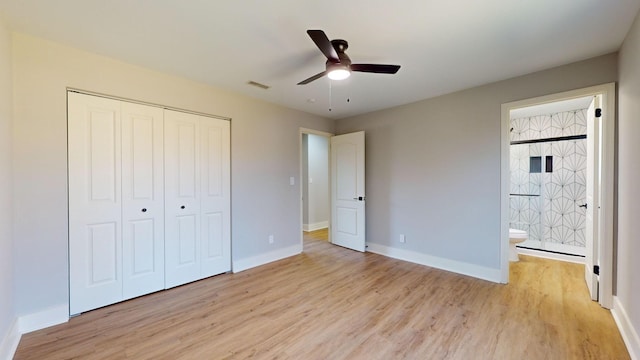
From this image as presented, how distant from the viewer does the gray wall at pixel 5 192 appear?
6.07ft

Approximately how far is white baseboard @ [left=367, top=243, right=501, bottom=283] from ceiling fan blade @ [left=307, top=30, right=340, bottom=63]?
312cm

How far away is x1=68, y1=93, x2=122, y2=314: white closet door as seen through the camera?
2.42 metres

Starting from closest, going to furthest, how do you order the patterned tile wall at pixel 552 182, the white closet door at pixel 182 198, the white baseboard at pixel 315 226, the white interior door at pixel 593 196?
1. the white interior door at pixel 593 196
2. the white closet door at pixel 182 198
3. the patterned tile wall at pixel 552 182
4. the white baseboard at pixel 315 226

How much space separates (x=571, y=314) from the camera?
2.44 m

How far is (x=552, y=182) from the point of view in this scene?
452 cm

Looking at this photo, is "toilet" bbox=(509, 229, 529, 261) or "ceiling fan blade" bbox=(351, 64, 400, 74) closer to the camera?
"ceiling fan blade" bbox=(351, 64, 400, 74)

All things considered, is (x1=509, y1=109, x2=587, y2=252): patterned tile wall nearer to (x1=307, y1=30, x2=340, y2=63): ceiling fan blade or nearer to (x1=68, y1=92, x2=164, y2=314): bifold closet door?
(x1=307, y1=30, x2=340, y2=63): ceiling fan blade

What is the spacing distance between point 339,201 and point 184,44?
11.2ft

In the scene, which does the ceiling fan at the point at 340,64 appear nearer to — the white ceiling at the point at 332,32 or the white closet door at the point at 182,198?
the white ceiling at the point at 332,32

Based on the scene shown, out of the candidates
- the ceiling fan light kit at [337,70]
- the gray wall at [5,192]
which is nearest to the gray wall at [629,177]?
the ceiling fan light kit at [337,70]

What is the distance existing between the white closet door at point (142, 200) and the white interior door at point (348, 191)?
289cm

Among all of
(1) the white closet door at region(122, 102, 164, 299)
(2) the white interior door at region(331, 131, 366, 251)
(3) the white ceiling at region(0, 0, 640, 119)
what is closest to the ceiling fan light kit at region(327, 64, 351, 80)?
(3) the white ceiling at region(0, 0, 640, 119)

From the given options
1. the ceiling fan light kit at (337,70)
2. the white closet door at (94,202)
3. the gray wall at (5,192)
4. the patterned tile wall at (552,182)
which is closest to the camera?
the gray wall at (5,192)

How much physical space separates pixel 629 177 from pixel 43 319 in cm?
505
